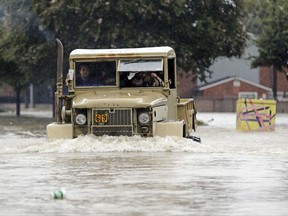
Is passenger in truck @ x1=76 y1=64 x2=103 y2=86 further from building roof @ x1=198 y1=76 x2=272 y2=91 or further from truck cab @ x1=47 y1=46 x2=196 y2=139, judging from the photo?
building roof @ x1=198 y1=76 x2=272 y2=91

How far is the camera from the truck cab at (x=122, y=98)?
2214 centimetres

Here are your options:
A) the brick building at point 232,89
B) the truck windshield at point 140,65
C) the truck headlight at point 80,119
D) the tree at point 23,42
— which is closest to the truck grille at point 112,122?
the truck headlight at point 80,119

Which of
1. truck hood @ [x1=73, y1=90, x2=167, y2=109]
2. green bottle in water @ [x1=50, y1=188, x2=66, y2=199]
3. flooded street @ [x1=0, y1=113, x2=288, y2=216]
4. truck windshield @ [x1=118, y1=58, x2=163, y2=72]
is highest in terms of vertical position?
truck windshield @ [x1=118, y1=58, x2=163, y2=72]

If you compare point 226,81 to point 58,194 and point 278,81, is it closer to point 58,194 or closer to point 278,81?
point 278,81

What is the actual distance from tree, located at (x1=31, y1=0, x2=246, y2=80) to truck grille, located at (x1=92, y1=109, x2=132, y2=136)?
2117 cm

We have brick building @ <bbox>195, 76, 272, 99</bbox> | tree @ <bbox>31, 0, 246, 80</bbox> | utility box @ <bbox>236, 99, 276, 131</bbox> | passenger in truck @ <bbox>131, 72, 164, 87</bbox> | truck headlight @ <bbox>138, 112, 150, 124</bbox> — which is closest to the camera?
truck headlight @ <bbox>138, 112, 150, 124</bbox>

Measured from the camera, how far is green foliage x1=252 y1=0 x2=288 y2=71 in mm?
47219

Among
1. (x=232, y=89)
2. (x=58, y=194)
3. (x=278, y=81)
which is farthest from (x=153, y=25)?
(x=278, y=81)

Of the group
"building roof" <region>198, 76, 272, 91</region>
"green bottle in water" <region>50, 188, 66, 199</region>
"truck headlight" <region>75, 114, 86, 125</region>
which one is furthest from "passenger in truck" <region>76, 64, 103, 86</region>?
"building roof" <region>198, 76, 272, 91</region>

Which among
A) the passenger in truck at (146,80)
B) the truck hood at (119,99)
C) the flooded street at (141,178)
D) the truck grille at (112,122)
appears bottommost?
the flooded street at (141,178)

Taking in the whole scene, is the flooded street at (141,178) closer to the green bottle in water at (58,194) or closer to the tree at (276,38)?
the green bottle in water at (58,194)

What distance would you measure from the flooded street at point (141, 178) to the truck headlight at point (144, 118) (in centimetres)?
40

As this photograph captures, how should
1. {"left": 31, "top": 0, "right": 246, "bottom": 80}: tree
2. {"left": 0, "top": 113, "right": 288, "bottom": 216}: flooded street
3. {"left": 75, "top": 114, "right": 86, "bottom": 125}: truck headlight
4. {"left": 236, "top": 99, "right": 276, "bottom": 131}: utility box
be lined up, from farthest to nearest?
{"left": 31, "top": 0, "right": 246, "bottom": 80}: tree, {"left": 236, "top": 99, "right": 276, "bottom": 131}: utility box, {"left": 75, "top": 114, "right": 86, "bottom": 125}: truck headlight, {"left": 0, "top": 113, "right": 288, "bottom": 216}: flooded street

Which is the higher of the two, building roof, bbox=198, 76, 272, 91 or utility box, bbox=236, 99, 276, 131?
building roof, bbox=198, 76, 272, 91
